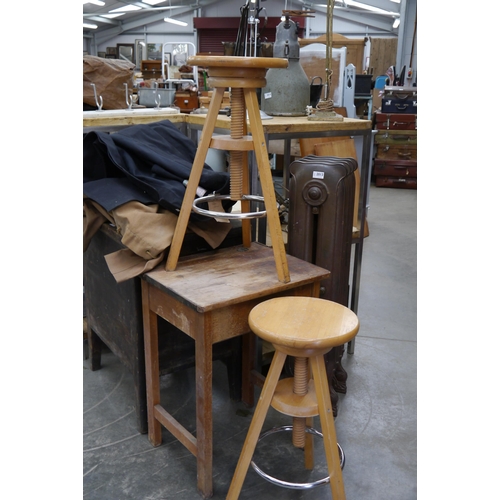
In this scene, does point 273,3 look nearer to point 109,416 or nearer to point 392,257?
point 392,257

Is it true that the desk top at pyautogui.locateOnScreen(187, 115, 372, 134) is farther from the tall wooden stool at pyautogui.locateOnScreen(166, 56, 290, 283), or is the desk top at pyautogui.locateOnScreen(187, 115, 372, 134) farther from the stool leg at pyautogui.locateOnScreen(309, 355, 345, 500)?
the stool leg at pyautogui.locateOnScreen(309, 355, 345, 500)

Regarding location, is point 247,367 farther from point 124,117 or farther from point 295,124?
point 124,117

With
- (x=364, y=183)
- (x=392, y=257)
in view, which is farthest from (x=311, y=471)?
(x=392, y=257)

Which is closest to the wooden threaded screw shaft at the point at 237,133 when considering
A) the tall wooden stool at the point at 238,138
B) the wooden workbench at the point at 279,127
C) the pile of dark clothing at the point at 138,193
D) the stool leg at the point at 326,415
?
the tall wooden stool at the point at 238,138

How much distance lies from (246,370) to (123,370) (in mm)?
646

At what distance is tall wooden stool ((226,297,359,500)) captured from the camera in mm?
1358

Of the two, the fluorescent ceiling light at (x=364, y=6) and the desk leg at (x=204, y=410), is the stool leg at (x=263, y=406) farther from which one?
the fluorescent ceiling light at (x=364, y=6)

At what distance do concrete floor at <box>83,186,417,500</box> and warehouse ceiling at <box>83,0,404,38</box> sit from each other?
13082 mm

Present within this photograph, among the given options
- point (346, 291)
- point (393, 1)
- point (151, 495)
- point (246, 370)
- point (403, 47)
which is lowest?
point (151, 495)

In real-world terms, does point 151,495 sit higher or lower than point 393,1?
lower

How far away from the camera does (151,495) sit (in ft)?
5.48

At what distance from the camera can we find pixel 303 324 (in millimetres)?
1415

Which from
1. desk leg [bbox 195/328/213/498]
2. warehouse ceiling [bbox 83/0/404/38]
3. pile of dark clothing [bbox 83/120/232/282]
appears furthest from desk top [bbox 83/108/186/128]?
warehouse ceiling [bbox 83/0/404/38]

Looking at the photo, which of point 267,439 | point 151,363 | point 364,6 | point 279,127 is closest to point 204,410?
point 151,363
